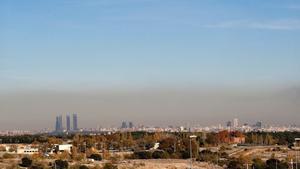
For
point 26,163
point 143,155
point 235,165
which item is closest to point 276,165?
point 235,165

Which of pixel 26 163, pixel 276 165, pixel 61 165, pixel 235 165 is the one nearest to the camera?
pixel 61 165

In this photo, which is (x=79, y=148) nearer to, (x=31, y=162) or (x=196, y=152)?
(x=196, y=152)

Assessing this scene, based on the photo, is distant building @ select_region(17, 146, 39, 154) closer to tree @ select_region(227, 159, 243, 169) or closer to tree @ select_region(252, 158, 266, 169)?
tree @ select_region(227, 159, 243, 169)

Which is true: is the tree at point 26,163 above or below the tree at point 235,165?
above

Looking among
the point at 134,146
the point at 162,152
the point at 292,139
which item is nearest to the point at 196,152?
the point at 162,152

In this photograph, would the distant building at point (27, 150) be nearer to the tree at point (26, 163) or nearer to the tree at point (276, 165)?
the tree at point (26, 163)

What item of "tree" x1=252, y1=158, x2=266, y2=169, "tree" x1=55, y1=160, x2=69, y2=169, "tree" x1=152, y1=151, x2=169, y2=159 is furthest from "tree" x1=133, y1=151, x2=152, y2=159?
"tree" x1=55, y1=160, x2=69, y2=169

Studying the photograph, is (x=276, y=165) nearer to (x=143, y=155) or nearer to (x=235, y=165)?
(x=235, y=165)

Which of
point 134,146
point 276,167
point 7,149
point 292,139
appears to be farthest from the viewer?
point 292,139

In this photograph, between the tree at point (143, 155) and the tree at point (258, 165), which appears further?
the tree at point (143, 155)

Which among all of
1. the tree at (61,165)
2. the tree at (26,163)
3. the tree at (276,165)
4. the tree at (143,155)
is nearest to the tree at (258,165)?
the tree at (276,165)

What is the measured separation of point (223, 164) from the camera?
60.0 meters

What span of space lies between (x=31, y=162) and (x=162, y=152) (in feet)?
73.9

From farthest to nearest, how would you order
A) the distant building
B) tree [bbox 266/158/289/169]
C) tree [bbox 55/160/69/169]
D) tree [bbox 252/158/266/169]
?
the distant building < tree [bbox 252/158/266/169] < tree [bbox 266/158/289/169] < tree [bbox 55/160/69/169]
